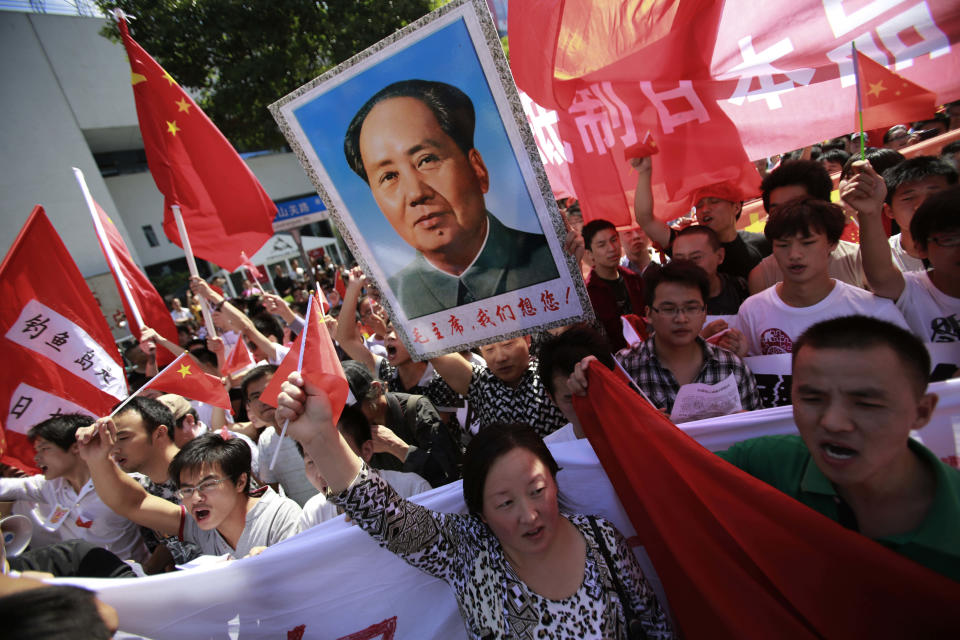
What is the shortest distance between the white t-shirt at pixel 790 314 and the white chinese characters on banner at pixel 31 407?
134 inches

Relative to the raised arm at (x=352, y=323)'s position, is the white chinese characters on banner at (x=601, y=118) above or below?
above

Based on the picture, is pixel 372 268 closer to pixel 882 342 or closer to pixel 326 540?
pixel 326 540

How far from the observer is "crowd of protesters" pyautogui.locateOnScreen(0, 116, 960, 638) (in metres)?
1.13

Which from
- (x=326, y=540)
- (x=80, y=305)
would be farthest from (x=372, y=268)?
(x=80, y=305)

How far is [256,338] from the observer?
3.89 m

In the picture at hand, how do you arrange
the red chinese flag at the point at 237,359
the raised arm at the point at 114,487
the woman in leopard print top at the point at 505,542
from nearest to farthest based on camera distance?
the woman in leopard print top at the point at 505,542 → the raised arm at the point at 114,487 → the red chinese flag at the point at 237,359

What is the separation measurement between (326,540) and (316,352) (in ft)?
2.01

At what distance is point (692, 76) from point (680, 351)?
1.58 meters

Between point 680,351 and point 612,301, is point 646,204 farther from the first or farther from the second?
point 680,351

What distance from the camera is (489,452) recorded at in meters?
1.52

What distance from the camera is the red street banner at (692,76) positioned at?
240cm

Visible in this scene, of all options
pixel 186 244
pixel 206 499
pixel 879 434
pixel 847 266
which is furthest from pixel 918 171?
pixel 186 244

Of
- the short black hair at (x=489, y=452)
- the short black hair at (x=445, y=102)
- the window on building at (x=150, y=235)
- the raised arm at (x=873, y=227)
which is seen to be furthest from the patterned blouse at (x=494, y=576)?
the window on building at (x=150, y=235)

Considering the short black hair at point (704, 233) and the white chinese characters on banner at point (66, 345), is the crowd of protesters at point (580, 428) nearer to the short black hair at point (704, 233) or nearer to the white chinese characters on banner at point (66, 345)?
the short black hair at point (704, 233)
